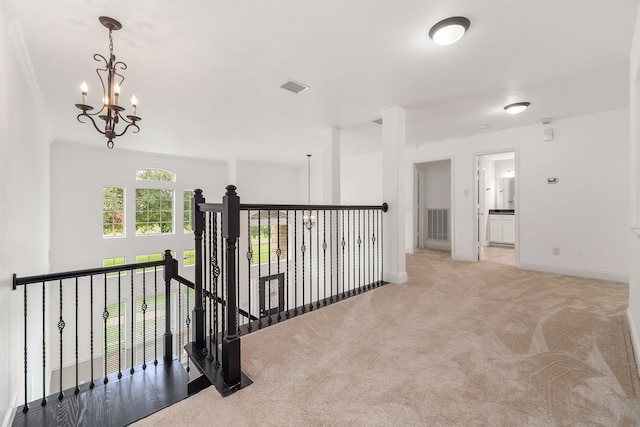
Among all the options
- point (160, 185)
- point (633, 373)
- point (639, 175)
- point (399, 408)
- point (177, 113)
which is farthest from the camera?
point (160, 185)

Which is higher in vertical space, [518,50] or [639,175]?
[518,50]

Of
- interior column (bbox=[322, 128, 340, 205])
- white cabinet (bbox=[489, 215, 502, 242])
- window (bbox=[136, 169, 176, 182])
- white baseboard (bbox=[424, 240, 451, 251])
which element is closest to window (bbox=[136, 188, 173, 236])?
window (bbox=[136, 169, 176, 182])

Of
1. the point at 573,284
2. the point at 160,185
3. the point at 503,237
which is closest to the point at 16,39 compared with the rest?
the point at 160,185

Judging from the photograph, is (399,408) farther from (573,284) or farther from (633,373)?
(573,284)

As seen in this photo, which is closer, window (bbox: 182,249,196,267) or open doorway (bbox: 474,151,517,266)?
open doorway (bbox: 474,151,517,266)

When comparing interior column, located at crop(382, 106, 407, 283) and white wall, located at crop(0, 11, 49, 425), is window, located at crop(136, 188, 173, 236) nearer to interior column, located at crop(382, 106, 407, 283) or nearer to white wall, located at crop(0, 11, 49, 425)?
white wall, located at crop(0, 11, 49, 425)

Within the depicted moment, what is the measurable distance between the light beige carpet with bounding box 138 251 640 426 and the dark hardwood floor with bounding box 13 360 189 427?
56 centimetres

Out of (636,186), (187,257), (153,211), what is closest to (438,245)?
(636,186)

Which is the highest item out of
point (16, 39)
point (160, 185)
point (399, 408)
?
point (16, 39)

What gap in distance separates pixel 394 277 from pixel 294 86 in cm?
267

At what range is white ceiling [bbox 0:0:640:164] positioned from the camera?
2.05m

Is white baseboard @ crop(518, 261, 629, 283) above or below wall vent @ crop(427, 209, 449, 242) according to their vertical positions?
below

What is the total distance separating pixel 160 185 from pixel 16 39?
17.8ft

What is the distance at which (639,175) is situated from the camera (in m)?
2.02
